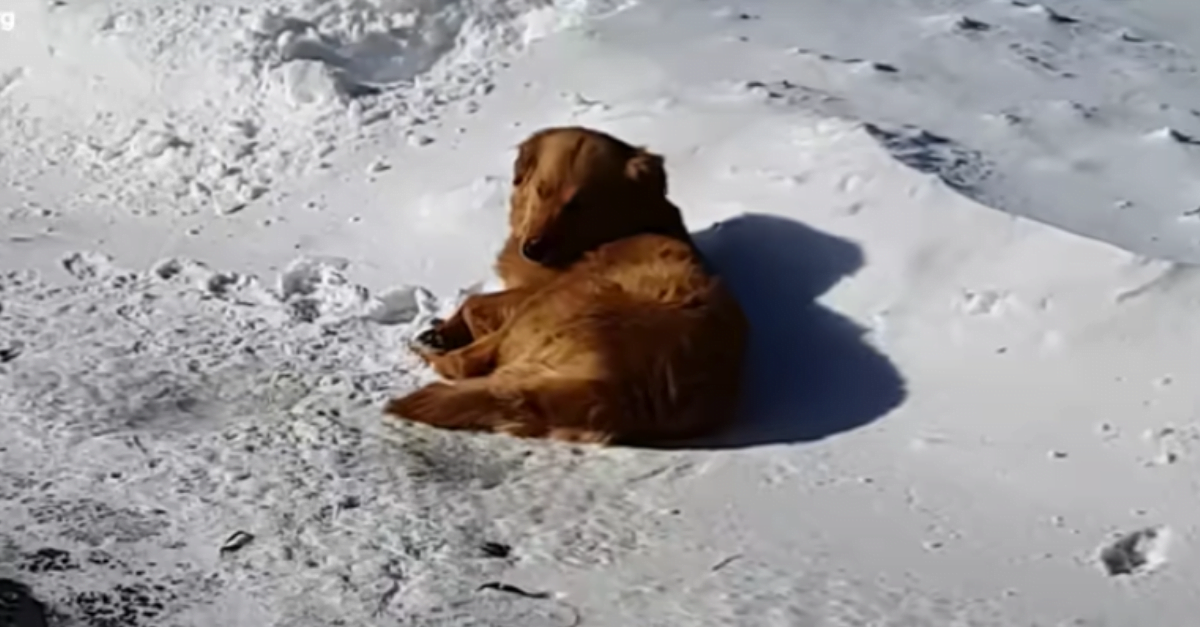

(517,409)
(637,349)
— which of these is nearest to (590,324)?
(637,349)

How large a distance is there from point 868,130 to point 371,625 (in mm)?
2803

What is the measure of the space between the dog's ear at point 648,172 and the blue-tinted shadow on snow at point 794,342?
30cm

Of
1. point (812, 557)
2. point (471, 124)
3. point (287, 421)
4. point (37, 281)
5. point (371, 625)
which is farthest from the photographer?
point (471, 124)

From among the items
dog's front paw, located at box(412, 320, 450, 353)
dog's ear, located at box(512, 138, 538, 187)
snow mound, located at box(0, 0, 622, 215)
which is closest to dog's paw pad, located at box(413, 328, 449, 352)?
dog's front paw, located at box(412, 320, 450, 353)

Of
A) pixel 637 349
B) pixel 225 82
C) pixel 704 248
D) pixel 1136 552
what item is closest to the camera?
pixel 1136 552

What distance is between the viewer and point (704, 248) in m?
5.98

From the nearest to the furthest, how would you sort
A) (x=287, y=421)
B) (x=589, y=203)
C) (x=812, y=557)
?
(x=812, y=557), (x=287, y=421), (x=589, y=203)

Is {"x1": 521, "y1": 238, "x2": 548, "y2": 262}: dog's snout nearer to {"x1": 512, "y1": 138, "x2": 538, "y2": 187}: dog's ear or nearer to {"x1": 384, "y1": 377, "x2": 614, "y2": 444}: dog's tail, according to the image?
{"x1": 512, "y1": 138, "x2": 538, "y2": 187}: dog's ear

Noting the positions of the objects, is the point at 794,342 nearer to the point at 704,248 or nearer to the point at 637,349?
the point at 704,248

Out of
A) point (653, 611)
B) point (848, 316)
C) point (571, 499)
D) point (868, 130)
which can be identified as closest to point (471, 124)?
point (868, 130)

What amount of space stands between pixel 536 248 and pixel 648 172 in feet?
1.38

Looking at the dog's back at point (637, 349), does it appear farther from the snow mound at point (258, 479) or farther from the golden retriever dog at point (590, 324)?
the snow mound at point (258, 479)

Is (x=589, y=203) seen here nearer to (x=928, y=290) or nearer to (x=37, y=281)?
(x=928, y=290)

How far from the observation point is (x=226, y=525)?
4.63m
